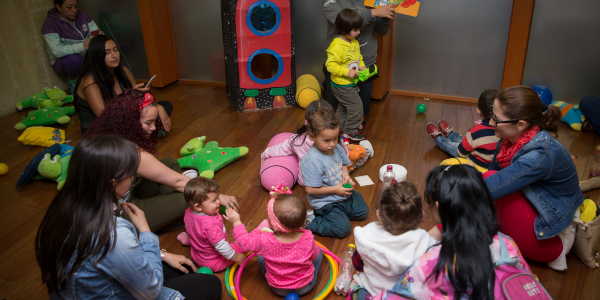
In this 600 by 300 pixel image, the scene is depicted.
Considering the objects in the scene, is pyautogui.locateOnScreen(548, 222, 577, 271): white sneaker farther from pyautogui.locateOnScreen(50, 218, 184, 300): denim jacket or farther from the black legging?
pyautogui.locateOnScreen(50, 218, 184, 300): denim jacket

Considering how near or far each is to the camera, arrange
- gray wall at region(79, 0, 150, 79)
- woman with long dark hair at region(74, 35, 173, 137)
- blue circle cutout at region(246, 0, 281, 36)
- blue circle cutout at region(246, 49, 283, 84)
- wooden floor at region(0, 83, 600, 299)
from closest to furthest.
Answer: wooden floor at region(0, 83, 600, 299), woman with long dark hair at region(74, 35, 173, 137), blue circle cutout at region(246, 0, 281, 36), blue circle cutout at region(246, 49, 283, 84), gray wall at region(79, 0, 150, 79)

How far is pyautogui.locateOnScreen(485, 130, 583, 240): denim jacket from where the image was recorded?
2078mm

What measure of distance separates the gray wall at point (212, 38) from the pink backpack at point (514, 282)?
12.0 feet

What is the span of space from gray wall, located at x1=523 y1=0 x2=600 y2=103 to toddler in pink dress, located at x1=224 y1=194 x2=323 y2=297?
11.1 feet

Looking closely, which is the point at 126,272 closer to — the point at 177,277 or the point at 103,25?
the point at 177,277

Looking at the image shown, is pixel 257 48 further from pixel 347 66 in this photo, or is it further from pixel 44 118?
pixel 44 118

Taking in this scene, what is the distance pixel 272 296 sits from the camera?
2.25 metres

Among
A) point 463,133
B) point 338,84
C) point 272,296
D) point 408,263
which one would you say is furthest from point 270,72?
point 408,263

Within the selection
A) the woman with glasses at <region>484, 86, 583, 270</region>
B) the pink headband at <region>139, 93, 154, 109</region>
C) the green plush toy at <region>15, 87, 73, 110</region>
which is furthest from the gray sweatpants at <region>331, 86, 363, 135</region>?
the green plush toy at <region>15, 87, 73, 110</region>

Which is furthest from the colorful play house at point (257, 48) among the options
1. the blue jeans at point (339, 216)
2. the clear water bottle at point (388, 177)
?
the blue jeans at point (339, 216)

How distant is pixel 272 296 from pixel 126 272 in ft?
3.20

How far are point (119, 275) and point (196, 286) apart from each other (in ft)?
1.91

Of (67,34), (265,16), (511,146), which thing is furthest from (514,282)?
(67,34)

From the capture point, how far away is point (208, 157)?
11.4 feet
